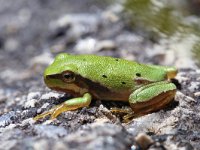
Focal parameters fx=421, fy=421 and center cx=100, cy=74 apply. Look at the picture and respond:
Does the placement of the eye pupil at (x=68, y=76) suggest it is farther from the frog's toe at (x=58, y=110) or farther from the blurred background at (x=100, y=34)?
the blurred background at (x=100, y=34)

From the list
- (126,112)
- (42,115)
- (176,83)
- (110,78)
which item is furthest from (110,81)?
(176,83)

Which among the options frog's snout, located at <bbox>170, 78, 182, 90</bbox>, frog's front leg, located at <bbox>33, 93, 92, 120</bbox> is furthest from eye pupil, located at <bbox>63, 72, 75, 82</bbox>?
frog's snout, located at <bbox>170, 78, 182, 90</bbox>

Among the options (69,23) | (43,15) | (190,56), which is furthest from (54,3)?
(190,56)

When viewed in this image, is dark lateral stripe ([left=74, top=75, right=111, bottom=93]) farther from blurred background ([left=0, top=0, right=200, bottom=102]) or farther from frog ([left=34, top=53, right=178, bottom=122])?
blurred background ([left=0, top=0, right=200, bottom=102])

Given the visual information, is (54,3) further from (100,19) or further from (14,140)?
(14,140)

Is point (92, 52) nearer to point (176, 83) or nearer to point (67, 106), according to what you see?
point (176, 83)

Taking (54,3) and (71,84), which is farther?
(54,3)

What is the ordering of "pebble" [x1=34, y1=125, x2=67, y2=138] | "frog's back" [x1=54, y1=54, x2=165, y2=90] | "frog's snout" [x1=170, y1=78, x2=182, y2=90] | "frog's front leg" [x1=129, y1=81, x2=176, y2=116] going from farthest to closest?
"frog's snout" [x1=170, y1=78, x2=182, y2=90] < "frog's back" [x1=54, y1=54, x2=165, y2=90] < "frog's front leg" [x1=129, y1=81, x2=176, y2=116] < "pebble" [x1=34, y1=125, x2=67, y2=138]
